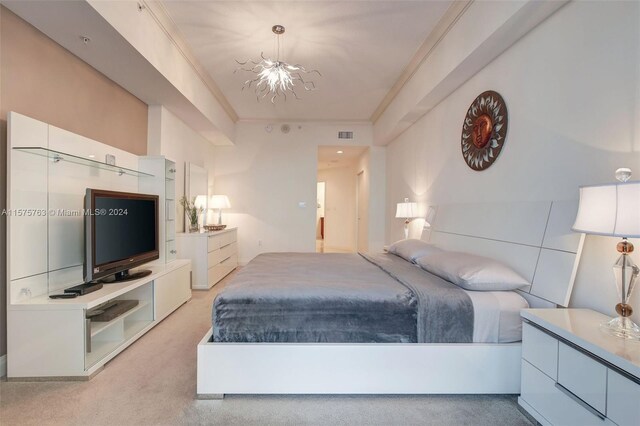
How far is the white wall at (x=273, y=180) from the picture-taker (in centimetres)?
583

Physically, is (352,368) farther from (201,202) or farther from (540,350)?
(201,202)

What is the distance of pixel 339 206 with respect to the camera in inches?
334

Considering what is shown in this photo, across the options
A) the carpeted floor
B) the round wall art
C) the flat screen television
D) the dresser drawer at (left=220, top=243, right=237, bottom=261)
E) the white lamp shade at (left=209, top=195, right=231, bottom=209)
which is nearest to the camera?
the carpeted floor

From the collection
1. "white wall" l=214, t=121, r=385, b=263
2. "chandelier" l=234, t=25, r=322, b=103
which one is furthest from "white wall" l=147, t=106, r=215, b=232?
"chandelier" l=234, t=25, r=322, b=103

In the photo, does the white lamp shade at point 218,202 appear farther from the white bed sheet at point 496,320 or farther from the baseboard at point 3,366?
the white bed sheet at point 496,320

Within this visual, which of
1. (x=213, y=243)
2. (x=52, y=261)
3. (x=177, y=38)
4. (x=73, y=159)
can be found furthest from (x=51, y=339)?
(x=177, y=38)

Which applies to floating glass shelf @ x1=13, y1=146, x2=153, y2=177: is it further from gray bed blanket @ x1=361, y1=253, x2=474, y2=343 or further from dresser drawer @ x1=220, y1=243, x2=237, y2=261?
gray bed blanket @ x1=361, y1=253, x2=474, y2=343

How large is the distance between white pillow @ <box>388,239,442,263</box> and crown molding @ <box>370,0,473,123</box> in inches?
81.9

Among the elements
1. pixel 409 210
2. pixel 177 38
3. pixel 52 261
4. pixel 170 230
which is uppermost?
pixel 177 38

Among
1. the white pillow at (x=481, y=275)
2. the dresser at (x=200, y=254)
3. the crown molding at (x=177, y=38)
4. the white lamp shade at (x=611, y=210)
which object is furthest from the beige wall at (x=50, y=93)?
the white lamp shade at (x=611, y=210)

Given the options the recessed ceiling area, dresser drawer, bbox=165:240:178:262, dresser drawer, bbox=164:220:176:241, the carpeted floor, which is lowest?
the carpeted floor

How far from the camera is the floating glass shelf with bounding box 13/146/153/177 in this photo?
6.35 feet

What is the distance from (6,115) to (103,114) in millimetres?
955

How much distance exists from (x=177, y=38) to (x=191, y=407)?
3306 mm
